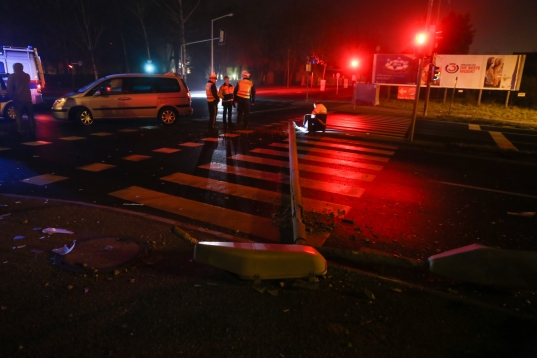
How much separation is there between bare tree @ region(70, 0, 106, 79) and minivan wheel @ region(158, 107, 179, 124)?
32.0 m

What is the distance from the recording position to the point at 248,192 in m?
7.34

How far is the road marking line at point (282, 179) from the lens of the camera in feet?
25.1

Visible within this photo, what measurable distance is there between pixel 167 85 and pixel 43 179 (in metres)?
8.52

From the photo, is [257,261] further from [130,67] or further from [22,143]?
[130,67]

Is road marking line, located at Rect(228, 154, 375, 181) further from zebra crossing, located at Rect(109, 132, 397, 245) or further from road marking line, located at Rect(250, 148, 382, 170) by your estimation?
road marking line, located at Rect(250, 148, 382, 170)

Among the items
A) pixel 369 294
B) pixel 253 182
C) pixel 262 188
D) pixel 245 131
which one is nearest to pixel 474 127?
pixel 245 131

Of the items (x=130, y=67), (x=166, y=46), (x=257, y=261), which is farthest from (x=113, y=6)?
(x=257, y=261)

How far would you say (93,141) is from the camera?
39.5 ft

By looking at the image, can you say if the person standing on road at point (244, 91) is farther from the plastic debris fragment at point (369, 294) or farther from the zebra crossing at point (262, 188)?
the plastic debris fragment at point (369, 294)

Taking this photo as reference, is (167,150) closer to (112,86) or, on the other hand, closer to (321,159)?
(321,159)

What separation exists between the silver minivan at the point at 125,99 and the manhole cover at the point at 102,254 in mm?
11207

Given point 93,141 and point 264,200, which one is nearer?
point 264,200

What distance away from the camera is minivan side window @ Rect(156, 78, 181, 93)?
50.4 ft

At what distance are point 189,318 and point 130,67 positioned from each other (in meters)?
56.3
